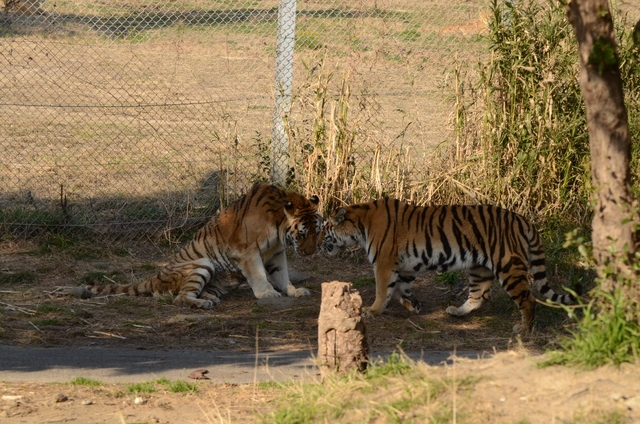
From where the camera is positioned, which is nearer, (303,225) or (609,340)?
(609,340)

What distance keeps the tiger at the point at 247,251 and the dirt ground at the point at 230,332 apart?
161mm

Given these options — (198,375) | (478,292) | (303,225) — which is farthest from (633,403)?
(303,225)

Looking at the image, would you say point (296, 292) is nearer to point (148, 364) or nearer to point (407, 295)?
point (407, 295)

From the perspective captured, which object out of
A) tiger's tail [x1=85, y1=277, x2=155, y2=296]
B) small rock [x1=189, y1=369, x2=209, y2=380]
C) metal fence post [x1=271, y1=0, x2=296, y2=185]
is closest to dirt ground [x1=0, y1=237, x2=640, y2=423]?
tiger's tail [x1=85, y1=277, x2=155, y2=296]

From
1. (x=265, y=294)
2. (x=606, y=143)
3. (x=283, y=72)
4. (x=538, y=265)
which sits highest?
(x=283, y=72)

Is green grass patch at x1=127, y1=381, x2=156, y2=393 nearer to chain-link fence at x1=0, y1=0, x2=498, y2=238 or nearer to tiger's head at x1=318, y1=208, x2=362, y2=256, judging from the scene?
tiger's head at x1=318, y1=208, x2=362, y2=256

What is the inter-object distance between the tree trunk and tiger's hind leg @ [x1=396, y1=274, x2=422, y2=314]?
324cm

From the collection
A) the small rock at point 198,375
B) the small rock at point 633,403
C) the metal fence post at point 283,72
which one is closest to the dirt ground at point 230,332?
the small rock at point 633,403

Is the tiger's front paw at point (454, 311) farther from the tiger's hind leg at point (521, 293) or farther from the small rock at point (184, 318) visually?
the small rock at point (184, 318)

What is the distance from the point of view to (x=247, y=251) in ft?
29.0

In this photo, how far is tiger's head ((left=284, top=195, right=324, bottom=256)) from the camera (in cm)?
879

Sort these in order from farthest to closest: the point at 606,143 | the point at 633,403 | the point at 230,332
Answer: the point at 230,332 → the point at 606,143 → the point at 633,403

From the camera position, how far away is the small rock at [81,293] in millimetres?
8664

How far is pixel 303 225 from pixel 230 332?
4.72 ft
